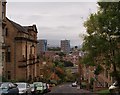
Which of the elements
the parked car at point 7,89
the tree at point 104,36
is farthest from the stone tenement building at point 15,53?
the parked car at point 7,89

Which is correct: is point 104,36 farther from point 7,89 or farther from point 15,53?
point 15,53

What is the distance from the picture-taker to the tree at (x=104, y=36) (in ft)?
124

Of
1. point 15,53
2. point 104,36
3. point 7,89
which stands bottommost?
point 7,89

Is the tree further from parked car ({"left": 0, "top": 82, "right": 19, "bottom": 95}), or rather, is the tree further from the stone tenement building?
the stone tenement building

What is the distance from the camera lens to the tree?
124 ft

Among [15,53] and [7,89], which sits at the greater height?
[15,53]

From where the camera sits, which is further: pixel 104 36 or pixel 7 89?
pixel 104 36

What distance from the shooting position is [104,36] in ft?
129

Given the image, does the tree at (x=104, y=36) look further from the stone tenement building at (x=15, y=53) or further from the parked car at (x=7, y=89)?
the stone tenement building at (x=15, y=53)

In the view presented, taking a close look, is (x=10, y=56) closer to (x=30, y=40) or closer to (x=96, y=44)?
(x=30, y=40)

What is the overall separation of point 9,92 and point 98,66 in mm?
18426

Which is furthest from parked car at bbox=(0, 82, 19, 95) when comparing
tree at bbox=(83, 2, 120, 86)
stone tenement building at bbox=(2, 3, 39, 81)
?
stone tenement building at bbox=(2, 3, 39, 81)

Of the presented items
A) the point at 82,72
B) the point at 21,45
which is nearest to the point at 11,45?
the point at 21,45

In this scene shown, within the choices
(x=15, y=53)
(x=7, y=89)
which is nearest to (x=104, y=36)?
(x=7, y=89)
